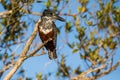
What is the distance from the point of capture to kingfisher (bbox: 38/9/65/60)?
7.17 meters

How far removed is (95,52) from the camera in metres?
6.20

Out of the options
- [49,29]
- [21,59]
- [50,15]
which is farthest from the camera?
[49,29]

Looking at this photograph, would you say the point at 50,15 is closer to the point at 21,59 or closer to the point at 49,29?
the point at 49,29

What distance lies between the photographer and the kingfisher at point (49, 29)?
23.5 feet

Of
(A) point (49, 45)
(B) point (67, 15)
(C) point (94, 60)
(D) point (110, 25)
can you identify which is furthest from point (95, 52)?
(A) point (49, 45)

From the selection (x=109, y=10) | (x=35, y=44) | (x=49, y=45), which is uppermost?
(x=109, y=10)

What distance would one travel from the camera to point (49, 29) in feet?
25.1

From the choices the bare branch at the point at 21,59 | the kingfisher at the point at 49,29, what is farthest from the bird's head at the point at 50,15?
the bare branch at the point at 21,59

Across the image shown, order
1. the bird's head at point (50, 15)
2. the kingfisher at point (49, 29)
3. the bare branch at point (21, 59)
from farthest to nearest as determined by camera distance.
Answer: the kingfisher at point (49, 29)
the bird's head at point (50, 15)
the bare branch at point (21, 59)

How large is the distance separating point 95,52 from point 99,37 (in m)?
0.29

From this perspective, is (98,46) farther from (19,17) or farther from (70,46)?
(19,17)

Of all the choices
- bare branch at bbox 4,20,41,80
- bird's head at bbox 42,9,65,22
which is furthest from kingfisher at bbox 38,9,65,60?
bare branch at bbox 4,20,41,80

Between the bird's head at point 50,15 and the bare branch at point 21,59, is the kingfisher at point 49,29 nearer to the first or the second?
the bird's head at point 50,15

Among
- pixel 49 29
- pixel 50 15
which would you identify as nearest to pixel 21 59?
pixel 50 15
